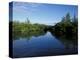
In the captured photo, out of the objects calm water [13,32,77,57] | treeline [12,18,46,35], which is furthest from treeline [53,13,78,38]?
treeline [12,18,46,35]

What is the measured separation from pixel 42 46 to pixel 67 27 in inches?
19.8

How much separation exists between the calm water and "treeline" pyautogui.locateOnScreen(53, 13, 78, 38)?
11 cm

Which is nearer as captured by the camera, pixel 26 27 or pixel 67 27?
pixel 26 27

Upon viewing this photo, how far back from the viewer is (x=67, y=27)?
3209 mm

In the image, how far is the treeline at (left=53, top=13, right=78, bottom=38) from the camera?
3146mm

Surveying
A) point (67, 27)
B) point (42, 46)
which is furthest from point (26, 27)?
point (67, 27)

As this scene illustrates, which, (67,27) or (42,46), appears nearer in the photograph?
(42,46)

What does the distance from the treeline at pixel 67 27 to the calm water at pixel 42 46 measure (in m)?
0.11

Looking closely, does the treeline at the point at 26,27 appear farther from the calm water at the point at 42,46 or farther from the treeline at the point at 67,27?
the treeline at the point at 67,27

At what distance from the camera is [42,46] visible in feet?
9.99

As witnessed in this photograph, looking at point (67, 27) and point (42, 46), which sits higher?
point (67, 27)

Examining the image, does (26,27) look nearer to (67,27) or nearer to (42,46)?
(42,46)

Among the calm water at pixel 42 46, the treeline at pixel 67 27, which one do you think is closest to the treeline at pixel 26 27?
the calm water at pixel 42 46

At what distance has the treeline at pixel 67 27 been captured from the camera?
3.15 metres
